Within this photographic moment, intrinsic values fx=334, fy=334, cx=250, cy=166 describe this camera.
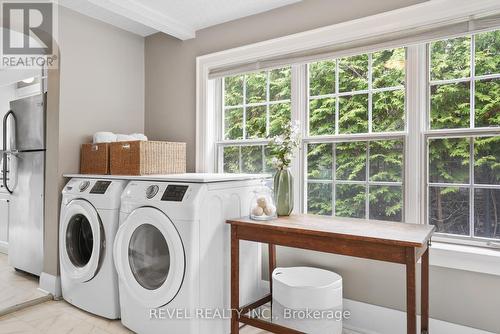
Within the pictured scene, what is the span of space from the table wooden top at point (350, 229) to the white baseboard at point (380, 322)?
25.0 inches

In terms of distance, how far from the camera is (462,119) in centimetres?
207

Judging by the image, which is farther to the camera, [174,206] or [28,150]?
[28,150]

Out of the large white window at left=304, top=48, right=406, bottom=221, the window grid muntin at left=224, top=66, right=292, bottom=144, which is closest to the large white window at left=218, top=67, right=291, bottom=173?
the window grid muntin at left=224, top=66, right=292, bottom=144

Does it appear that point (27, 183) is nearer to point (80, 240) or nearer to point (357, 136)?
point (80, 240)

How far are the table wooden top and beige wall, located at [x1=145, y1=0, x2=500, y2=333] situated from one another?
443mm

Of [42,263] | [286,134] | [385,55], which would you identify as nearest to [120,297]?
[42,263]

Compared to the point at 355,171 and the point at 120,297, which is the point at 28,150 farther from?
the point at 355,171

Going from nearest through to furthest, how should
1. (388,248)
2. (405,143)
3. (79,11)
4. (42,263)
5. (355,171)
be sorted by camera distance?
1. (388,248)
2. (405,143)
3. (355,171)
4. (79,11)
5. (42,263)

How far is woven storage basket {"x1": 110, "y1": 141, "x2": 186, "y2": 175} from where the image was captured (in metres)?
2.47

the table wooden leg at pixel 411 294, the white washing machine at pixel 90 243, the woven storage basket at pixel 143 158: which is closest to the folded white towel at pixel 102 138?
the woven storage basket at pixel 143 158

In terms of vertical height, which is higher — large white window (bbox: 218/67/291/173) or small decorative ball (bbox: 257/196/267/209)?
large white window (bbox: 218/67/291/173)

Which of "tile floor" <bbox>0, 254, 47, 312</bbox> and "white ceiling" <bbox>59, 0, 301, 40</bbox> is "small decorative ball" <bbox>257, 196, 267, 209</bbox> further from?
"tile floor" <bbox>0, 254, 47, 312</bbox>

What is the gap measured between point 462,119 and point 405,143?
0.35 m

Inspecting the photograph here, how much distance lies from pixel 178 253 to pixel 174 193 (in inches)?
14.3
